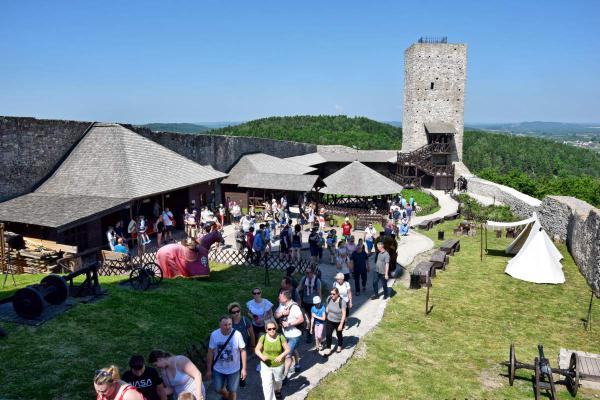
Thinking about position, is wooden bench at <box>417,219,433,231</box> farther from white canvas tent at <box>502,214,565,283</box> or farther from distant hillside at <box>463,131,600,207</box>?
distant hillside at <box>463,131,600,207</box>

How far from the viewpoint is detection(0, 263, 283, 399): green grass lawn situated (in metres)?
6.12

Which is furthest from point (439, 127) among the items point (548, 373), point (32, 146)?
point (548, 373)

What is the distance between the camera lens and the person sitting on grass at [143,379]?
486cm

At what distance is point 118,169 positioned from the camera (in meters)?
16.7

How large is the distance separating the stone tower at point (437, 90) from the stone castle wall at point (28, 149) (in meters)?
34.4

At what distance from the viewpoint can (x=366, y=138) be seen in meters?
89.0

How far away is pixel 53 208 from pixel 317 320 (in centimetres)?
1032

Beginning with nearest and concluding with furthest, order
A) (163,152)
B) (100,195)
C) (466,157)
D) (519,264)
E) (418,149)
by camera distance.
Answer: (519,264) → (100,195) → (163,152) → (418,149) → (466,157)

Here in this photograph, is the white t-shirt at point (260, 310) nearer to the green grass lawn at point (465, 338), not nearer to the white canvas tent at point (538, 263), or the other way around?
the green grass lawn at point (465, 338)

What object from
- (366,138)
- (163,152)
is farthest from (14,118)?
(366,138)

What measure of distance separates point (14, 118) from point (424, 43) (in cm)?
3897

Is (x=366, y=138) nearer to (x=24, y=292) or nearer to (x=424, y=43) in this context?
(x=424, y=43)

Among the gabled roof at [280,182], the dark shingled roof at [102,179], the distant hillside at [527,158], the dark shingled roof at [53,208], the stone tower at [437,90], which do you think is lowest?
the distant hillside at [527,158]

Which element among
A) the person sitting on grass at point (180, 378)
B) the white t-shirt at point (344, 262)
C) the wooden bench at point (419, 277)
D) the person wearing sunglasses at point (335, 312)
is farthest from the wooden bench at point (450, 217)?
the person sitting on grass at point (180, 378)
